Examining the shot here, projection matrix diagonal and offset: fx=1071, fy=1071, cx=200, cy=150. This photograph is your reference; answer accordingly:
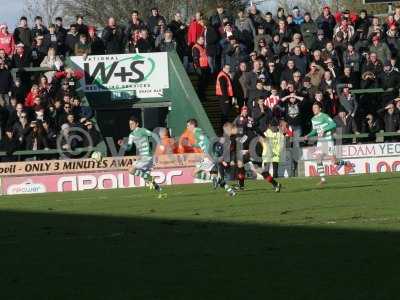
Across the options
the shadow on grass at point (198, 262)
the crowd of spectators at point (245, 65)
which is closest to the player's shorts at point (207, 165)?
the shadow on grass at point (198, 262)

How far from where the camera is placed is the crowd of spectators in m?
30.7

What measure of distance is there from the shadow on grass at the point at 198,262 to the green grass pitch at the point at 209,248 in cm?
1

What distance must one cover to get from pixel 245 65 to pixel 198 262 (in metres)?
21.5

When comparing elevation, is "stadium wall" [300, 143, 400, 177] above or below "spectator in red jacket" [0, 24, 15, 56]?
below

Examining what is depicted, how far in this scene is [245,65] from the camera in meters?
32.9

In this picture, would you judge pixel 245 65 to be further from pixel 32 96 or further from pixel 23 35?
pixel 23 35

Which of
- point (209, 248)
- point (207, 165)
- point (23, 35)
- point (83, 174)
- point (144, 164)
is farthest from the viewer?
point (23, 35)

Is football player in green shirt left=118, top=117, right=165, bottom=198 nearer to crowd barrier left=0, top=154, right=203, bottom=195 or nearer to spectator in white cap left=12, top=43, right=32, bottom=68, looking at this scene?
crowd barrier left=0, top=154, right=203, bottom=195

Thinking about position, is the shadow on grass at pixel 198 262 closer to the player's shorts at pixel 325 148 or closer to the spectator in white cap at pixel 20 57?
the player's shorts at pixel 325 148

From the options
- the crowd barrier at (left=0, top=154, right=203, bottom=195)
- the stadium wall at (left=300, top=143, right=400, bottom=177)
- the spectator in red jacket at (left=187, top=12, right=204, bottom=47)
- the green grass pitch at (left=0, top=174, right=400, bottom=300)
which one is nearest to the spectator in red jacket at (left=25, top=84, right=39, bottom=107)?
the crowd barrier at (left=0, top=154, right=203, bottom=195)

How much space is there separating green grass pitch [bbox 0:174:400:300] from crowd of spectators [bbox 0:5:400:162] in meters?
9.04

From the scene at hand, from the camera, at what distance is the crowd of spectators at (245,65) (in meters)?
30.7

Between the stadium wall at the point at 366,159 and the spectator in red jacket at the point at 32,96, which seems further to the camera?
the stadium wall at the point at 366,159

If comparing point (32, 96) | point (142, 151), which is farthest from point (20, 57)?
point (142, 151)
